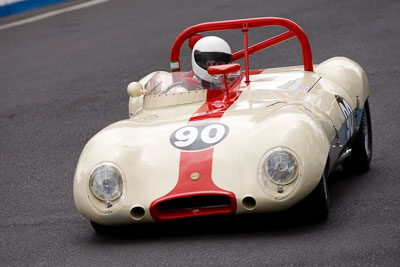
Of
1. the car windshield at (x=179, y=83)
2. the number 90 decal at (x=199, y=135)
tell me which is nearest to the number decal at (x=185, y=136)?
the number 90 decal at (x=199, y=135)

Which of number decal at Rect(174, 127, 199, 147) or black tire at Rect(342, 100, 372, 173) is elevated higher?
number decal at Rect(174, 127, 199, 147)

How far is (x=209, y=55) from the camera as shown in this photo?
6598 mm

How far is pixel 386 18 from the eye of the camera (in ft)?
42.4

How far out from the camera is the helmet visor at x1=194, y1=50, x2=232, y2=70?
21.6ft

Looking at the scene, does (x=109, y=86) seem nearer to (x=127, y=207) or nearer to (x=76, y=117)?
(x=76, y=117)

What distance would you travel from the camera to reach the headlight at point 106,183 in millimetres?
5312

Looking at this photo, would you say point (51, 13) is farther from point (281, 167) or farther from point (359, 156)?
point (281, 167)

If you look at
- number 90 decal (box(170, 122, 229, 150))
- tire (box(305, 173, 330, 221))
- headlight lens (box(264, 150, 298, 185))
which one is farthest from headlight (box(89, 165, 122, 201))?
tire (box(305, 173, 330, 221))

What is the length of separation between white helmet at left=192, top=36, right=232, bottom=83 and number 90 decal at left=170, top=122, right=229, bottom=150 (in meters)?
1.05

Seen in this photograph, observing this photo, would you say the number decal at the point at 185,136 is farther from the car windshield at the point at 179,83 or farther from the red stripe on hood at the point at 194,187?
the car windshield at the point at 179,83

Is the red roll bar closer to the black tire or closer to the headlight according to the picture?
the black tire

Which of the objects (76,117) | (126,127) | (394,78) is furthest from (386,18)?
(126,127)

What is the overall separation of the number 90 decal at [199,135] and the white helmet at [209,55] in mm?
1053

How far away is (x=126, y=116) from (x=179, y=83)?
315cm
